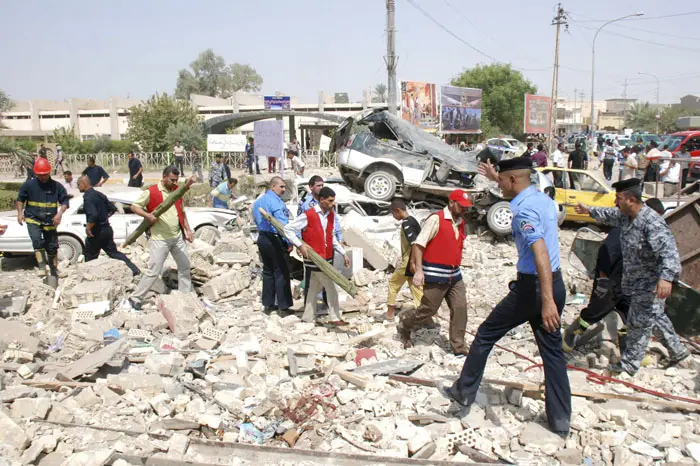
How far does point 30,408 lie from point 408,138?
33.6 feet

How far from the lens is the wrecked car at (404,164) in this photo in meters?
11.9

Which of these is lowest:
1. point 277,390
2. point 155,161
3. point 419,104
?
point 277,390

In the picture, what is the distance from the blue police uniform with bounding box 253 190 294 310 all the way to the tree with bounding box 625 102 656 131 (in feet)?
233

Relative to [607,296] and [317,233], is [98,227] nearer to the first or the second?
[317,233]

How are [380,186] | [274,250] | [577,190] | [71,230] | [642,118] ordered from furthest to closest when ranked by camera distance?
[642,118] → [380,186] → [577,190] → [71,230] → [274,250]

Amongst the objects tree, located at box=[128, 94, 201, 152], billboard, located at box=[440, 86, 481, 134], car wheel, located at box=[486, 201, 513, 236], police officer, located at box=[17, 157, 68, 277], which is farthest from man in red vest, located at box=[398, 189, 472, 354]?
tree, located at box=[128, 94, 201, 152]

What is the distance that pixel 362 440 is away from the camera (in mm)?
3844

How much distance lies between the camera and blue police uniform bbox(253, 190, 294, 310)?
661cm

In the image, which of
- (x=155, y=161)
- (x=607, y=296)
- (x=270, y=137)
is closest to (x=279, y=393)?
(x=607, y=296)

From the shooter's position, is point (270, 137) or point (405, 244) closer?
point (405, 244)

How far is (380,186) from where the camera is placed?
40.5 feet

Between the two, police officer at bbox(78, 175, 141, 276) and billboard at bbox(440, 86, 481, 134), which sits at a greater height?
billboard at bbox(440, 86, 481, 134)

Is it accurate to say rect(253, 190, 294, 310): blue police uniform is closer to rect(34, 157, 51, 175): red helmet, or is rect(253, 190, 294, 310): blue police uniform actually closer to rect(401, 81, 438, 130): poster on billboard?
rect(34, 157, 51, 175): red helmet

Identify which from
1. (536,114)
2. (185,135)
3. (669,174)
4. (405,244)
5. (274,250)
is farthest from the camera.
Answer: (185,135)
